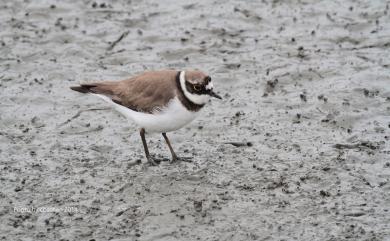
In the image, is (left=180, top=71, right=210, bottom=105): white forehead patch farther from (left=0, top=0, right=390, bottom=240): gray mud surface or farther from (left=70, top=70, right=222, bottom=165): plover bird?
(left=0, top=0, right=390, bottom=240): gray mud surface

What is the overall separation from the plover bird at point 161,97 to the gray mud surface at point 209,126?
61 centimetres

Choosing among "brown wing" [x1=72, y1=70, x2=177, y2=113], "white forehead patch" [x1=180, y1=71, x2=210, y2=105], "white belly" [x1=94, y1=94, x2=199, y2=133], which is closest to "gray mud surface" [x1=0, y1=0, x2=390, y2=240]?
"white belly" [x1=94, y1=94, x2=199, y2=133]

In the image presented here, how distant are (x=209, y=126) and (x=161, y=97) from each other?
1.42 metres

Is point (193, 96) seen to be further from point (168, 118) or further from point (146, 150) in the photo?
point (146, 150)

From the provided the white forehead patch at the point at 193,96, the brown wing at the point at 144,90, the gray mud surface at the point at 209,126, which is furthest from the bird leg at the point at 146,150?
the white forehead patch at the point at 193,96

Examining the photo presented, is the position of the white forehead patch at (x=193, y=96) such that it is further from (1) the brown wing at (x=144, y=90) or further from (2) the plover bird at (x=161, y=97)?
(1) the brown wing at (x=144, y=90)

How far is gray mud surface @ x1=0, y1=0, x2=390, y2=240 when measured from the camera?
739 cm

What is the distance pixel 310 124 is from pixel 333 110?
50 centimetres

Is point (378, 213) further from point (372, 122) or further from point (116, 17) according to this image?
point (116, 17)

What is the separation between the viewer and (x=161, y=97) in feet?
27.4

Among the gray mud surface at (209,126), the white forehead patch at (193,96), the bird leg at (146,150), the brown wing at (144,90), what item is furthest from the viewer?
the bird leg at (146,150)

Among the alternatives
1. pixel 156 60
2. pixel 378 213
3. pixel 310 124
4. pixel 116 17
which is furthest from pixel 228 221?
pixel 116 17

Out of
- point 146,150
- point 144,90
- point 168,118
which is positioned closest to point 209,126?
point 146,150

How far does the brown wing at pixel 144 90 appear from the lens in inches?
330
